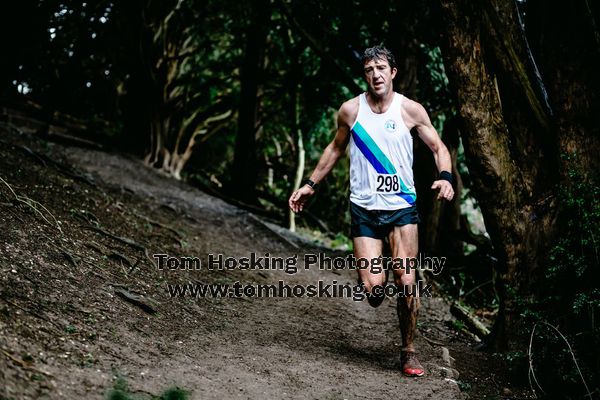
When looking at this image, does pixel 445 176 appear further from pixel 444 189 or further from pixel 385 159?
pixel 385 159

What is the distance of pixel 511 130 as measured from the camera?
550 centimetres

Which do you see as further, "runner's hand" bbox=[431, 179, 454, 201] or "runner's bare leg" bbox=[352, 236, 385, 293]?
"runner's bare leg" bbox=[352, 236, 385, 293]

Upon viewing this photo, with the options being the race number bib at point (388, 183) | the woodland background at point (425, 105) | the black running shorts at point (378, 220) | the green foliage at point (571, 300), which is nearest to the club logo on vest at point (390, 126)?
the race number bib at point (388, 183)

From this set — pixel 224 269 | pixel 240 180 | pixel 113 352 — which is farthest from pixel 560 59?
pixel 240 180

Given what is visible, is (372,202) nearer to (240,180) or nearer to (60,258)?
(60,258)

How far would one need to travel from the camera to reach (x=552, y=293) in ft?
16.7

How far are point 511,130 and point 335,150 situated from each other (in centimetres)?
157

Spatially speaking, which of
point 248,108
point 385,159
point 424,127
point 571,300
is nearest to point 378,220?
point 385,159

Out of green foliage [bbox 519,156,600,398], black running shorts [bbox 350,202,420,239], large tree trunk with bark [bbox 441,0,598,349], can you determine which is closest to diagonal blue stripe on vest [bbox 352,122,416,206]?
black running shorts [bbox 350,202,420,239]

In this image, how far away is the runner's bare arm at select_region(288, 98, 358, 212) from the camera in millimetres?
5156

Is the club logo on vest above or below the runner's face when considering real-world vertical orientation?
below

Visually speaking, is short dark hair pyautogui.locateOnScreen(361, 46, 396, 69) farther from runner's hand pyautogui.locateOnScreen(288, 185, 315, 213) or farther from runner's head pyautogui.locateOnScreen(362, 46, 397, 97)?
runner's hand pyautogui.locateOnScreen(288, 185, 315, 213)

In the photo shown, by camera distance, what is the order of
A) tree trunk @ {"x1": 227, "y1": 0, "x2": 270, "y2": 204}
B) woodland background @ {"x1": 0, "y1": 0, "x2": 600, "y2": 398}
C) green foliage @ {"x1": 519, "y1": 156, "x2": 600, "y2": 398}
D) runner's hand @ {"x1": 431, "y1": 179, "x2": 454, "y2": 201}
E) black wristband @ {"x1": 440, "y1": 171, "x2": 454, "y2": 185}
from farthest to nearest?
tree trunk @ {"x1": 227, "y1": 0, "x2": 270, "y2": 204}, woodland background @ {"x1": 0, "y1": 0, "x2": 600, "y2": 398}, black wristband @ {"x1": 440, "y1": 171, "x2": 454, "y2": 185}, runner's hand @ {"x1": 431, "y1": 179, "x2": 454, "y2": 201}, green foliage @ {"x1": 519, "y1": 156, "x2": 600, "y2": 398}

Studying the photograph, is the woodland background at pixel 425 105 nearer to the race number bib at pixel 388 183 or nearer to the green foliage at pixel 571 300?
the green foliage at pixel 571 300
